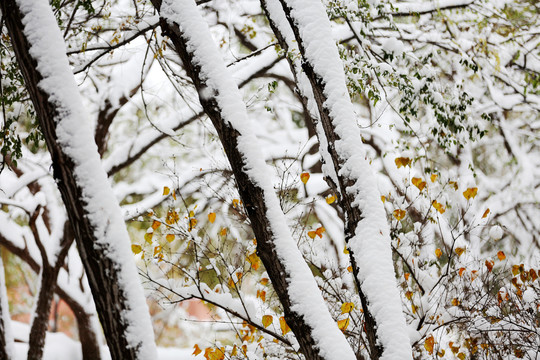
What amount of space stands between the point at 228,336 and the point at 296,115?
20.3 ft

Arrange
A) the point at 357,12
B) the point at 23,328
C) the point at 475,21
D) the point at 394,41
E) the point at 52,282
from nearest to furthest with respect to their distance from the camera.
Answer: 1. the point at 357,12
2. the point at 394,41
3. the point at 475,21
4. the point at 52,282
5. the point at 23,328

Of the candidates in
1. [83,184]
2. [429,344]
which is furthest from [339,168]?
[429,344]

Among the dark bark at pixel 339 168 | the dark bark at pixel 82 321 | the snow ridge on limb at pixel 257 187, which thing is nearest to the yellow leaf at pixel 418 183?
the dark bark at pixel 339 168

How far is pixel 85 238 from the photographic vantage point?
2.00 meters

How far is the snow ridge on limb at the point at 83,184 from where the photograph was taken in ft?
6.40

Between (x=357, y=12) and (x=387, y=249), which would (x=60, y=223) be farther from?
(x=387, y=249)

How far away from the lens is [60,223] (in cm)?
781

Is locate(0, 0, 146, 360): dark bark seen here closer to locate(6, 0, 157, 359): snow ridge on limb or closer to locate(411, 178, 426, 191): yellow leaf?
locate(6, 0, 157, 359): snow ridge on limb

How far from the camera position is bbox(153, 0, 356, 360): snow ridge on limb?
7.79ft

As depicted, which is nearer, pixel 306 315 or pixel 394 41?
pixel 306 315

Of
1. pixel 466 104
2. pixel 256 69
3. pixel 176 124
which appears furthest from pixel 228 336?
pixel 466 104

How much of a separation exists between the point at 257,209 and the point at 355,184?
0.60m

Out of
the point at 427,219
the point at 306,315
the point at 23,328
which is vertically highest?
the point at 23,328

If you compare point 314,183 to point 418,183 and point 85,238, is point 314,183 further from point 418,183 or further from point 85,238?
point 85,238
